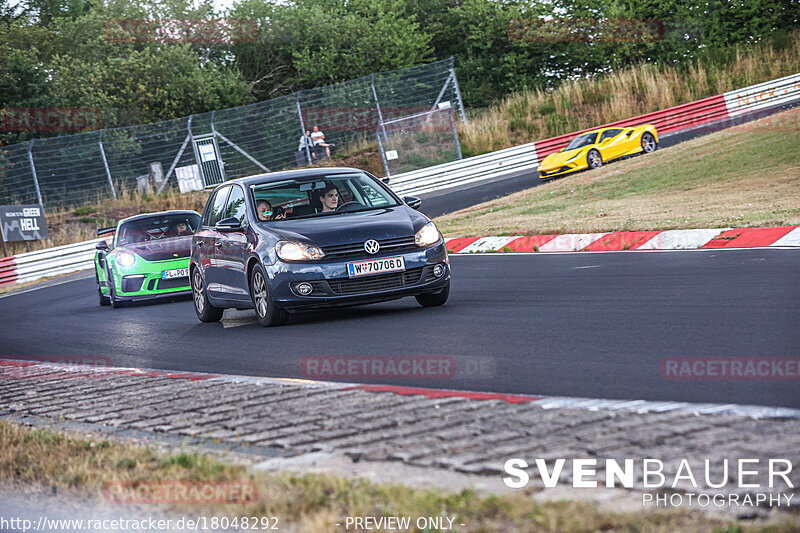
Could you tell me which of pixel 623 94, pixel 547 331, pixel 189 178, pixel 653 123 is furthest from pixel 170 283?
pixel 623 94

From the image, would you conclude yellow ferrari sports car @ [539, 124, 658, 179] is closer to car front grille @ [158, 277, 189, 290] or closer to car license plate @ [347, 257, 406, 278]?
car front grille @ [158, 277, 189, 290]

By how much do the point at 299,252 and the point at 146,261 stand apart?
654cm

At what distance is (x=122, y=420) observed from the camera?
234 inches

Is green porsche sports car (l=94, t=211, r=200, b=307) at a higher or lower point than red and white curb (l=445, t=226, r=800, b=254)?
higher

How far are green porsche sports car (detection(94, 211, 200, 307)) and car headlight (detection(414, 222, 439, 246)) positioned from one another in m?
6.29

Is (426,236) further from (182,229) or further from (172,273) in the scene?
(182,229)

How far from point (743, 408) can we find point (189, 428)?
108 inches

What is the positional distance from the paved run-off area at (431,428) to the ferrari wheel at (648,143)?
2770cm

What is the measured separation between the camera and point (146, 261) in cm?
1611

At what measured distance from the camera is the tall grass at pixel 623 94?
4158cm

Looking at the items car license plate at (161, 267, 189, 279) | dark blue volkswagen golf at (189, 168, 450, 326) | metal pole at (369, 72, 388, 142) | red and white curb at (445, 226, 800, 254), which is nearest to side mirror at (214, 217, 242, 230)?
dark blue volkswagen golf at (189, 168, 450, 326)

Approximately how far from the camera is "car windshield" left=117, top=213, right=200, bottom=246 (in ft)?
55.6

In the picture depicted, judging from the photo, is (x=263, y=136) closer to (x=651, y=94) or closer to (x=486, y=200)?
(x=486, y=200)

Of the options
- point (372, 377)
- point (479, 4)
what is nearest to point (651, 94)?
point (479, 4)
